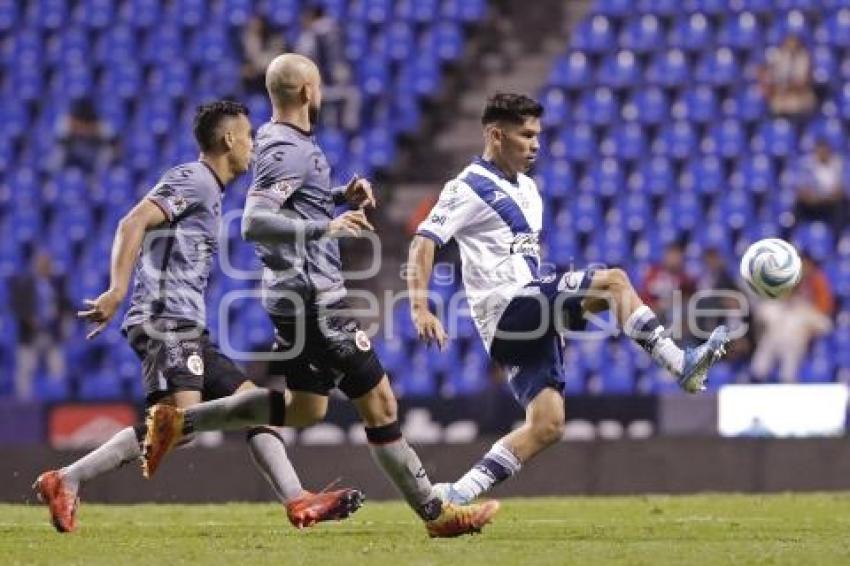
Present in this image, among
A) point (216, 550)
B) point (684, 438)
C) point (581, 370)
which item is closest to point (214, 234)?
point (216, 550)

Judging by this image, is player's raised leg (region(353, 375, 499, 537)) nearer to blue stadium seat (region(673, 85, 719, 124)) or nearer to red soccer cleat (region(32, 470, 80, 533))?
red soccer cleat (region(32, 470, 80, 533))

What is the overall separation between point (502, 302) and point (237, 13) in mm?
12148

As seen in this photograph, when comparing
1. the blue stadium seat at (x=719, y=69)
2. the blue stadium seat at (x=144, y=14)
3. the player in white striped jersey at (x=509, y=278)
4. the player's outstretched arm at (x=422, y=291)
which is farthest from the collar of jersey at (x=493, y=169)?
the blue stadium seat at (x=144, y=14)

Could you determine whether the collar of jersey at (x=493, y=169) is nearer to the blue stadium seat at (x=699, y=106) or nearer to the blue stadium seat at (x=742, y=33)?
the blue stadium seat at (x=699, y=106)


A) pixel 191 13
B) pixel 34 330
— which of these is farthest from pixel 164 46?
pixel 34 330

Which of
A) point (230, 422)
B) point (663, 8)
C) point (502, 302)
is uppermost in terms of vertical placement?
point (663, 8)

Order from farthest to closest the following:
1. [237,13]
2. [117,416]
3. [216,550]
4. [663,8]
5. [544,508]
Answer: [237,13]
[663,8]
[117,416]
[544,508]
[216,550]

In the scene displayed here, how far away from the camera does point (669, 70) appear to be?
17.7 m

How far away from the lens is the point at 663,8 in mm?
18219

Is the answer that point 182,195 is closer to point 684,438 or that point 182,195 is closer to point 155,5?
point 684,438

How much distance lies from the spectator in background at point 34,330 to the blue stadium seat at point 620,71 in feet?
19.1

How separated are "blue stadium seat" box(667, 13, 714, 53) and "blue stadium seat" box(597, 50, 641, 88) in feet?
1.40

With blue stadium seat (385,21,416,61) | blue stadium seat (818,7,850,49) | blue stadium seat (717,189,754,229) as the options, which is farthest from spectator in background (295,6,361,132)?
blue stadium seat (818,7,850,49)

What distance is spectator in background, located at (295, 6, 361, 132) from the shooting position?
18625 millimetres
